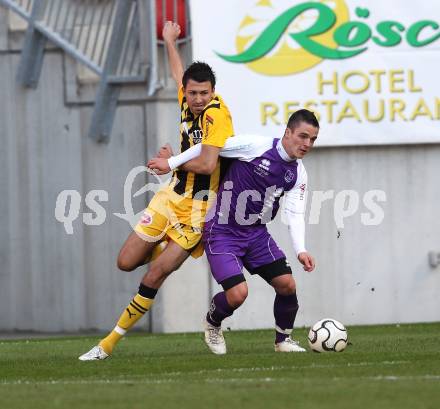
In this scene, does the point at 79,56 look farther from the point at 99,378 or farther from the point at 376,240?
the point at 99,378

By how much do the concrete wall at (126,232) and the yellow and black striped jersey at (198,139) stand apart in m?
5.59

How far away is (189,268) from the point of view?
16.6 metres

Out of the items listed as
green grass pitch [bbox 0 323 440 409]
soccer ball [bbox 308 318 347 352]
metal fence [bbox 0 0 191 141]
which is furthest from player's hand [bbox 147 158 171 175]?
metal fence [bbox 0 0 191 141]

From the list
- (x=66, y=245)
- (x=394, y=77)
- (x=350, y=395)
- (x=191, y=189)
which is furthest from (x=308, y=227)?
(x=350, y=395)

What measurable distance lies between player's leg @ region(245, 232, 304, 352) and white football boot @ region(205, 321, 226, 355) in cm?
48

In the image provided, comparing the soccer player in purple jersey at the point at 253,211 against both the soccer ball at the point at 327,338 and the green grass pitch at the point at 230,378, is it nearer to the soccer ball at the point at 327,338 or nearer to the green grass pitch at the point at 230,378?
the soccer ball at the point at 327,338

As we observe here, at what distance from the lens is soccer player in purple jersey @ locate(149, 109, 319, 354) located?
10.6 metres

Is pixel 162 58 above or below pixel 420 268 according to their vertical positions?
above

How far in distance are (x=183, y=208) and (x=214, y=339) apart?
3.60 ft

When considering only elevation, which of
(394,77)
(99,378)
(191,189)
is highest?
(394,77)

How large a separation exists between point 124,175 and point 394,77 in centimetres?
353

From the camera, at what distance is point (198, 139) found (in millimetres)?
10750

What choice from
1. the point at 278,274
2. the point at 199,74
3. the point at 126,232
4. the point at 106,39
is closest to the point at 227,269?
the point at 278,274

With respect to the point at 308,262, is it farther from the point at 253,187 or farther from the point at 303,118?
the point at 303,118
